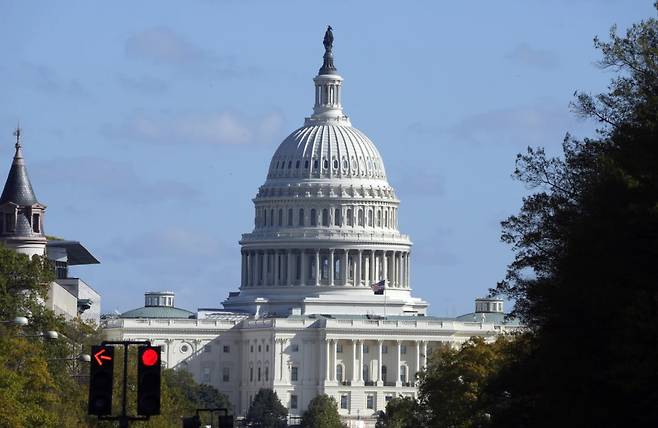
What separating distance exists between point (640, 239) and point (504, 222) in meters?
21.3

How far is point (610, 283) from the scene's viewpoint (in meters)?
77.1

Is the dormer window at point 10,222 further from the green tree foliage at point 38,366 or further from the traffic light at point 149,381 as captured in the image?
the traffic light at point 149,381

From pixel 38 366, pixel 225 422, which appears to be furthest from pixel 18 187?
pixel 225 422

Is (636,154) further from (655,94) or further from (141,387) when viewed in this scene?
(141,387)

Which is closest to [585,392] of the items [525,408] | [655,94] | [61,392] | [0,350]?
[655,94]

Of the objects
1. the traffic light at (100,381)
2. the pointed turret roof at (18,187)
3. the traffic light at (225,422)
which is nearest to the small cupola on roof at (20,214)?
the pointed turret roof at (18,187)

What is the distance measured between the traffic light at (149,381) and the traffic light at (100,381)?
0.78 m

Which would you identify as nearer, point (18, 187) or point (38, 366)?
point (38, 366)

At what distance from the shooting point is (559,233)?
91812 millimetres

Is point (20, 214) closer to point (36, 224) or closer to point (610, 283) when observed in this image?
point (36, 224)

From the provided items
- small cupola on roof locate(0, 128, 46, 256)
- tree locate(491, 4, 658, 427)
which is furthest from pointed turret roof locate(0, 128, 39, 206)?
tree locate(491, 4, 658, 427)

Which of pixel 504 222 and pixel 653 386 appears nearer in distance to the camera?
pixel 653 386

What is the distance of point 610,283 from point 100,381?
13.5 m

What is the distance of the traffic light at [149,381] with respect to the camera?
69.4 meters
